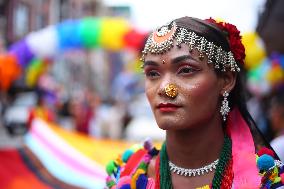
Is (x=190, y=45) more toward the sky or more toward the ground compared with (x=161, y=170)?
more toward the sky

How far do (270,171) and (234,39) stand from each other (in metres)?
0.68

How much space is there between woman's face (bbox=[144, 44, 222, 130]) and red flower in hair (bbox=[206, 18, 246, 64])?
0.67 feet

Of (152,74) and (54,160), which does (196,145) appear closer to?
(152,74)

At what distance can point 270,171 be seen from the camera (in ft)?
7.43

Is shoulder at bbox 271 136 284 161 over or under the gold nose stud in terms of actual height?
under

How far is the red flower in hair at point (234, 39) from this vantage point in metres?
2.43

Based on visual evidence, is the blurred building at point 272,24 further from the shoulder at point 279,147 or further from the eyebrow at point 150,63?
the eyebrow at point 150,63

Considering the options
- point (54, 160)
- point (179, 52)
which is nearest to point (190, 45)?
point (179, 52)

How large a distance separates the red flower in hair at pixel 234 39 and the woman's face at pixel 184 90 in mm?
204

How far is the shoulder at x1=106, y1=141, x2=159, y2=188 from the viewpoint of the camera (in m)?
2.46

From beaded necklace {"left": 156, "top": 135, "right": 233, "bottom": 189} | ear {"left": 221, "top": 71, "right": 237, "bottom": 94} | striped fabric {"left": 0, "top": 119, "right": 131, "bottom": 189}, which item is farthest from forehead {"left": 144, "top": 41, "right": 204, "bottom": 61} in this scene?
striped fabric {"left": 0, "top": 119, "right": 131, "bottom": 189}

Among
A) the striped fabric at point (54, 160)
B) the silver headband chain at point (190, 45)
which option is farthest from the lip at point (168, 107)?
the striped fabric at point (54, 160)

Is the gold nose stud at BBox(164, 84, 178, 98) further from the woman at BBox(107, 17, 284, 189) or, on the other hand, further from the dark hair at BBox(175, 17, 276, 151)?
the dark hair at BBox(175, 17, 276, 151)

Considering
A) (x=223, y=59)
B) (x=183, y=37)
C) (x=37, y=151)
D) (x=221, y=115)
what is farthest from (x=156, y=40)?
(x=37, y=151)
